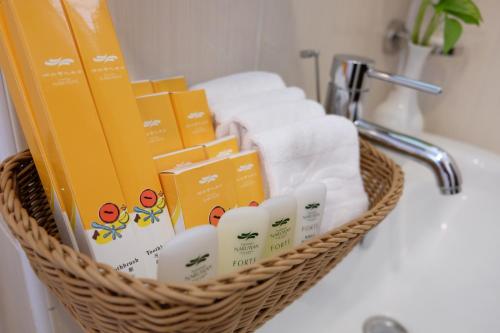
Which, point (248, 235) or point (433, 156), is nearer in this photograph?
point (248, 235)

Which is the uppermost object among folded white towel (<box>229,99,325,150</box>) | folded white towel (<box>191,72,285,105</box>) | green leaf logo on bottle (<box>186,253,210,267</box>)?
folded white towel (<box>191,72,285,105</box>)

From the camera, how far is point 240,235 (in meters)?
0.32

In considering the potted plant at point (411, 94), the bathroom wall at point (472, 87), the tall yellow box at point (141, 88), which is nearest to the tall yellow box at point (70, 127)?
the tall yellow box at point (141, 88)

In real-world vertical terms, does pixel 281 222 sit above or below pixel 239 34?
below

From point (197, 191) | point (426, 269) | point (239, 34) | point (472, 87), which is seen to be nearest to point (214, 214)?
point (197, 191)

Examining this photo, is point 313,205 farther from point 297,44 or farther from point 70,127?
point 297,44

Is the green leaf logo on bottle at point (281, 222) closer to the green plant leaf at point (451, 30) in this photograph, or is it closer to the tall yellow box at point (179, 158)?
the tall yellow box at point (179, 158)

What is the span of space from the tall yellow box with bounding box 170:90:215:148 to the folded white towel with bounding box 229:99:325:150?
0.10ft

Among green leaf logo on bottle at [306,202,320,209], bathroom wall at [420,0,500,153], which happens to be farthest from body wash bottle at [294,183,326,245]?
bathroom wall at [420,0,500,153]

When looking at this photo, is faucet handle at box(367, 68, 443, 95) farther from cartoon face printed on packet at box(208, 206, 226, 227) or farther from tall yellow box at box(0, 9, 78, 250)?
tall yellow box at box(0, 9, 78, 250)

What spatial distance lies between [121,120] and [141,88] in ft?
0.34

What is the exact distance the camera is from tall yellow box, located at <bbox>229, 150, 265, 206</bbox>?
38 centimetres

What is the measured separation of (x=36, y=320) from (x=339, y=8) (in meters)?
0.67

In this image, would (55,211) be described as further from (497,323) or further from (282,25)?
(497,323)
